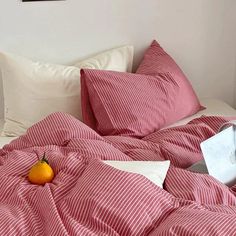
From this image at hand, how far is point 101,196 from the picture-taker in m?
1.21

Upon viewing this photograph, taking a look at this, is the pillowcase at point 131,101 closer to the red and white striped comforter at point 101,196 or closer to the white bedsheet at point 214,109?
the white bedsheet at point 214,109

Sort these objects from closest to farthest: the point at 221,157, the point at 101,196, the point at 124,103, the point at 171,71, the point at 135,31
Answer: the point at 101,196 → the point at 221,157 → the point at 124,103 → the point at 171,71 → the point at 135,31

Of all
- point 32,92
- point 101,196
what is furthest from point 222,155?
point 32,92

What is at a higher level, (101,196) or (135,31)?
(135,31)

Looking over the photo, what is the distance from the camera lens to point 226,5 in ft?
7.69

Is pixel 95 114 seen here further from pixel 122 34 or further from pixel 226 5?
pixel 226 5

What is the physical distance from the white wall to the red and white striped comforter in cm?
66

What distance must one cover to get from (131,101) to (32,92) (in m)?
0.42

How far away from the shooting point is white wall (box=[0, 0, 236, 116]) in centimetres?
210

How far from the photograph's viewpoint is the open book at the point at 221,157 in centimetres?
146

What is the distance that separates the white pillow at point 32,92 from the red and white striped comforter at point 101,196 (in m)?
0.42

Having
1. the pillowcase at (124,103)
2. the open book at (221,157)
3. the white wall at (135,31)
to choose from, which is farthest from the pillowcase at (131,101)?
the open book at (221,157)

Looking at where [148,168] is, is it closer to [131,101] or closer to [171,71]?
[131,101]

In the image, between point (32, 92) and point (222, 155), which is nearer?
point (222, 155)
